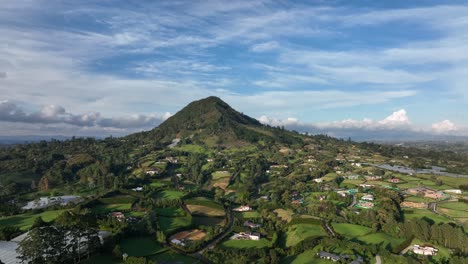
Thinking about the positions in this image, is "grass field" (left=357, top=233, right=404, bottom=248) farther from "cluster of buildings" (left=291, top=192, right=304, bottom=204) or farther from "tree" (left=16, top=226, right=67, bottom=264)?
"tree" (left=16, top=226, right=67, bottom=264)

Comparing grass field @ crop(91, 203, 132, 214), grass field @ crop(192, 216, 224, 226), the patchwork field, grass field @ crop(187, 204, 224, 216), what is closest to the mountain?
grass field @ crop(187, 204, 224, 216)

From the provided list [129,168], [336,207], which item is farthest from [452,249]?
[129,168]

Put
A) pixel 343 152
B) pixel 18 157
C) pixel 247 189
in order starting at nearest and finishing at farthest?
pixel 247 189 → pixel 18 157 → pixel 343 152

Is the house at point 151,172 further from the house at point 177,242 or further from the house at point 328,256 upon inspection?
the house at point 328,256

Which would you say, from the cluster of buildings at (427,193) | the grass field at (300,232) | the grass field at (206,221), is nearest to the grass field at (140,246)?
the grass field at (206,221)

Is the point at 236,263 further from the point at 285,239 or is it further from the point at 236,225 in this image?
the point at 236,225

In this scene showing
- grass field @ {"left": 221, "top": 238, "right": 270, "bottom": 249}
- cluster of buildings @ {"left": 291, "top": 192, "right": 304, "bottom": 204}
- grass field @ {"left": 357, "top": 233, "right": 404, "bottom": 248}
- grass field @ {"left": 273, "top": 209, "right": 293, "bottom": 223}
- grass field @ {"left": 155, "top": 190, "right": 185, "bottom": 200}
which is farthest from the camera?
grass field @ {"left": 155, "top": 190, "right": 185, "bottom": 200}

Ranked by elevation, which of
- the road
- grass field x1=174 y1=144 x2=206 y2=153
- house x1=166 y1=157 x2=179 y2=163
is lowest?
the road
